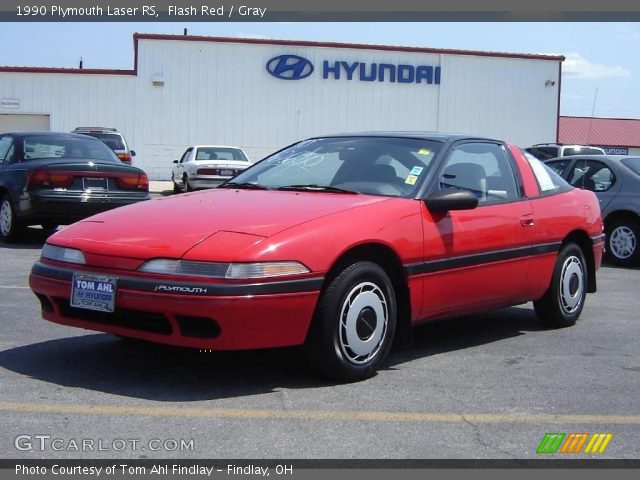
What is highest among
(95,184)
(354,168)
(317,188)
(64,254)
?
(354,168)

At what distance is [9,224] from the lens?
10.4 meters

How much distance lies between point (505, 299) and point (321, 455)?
8.78 ft

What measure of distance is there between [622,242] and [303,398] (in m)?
7.38

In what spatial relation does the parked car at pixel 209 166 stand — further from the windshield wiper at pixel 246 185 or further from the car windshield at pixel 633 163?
the windshield wiper at pixel 246 185

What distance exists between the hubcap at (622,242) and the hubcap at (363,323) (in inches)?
262

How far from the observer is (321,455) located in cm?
352

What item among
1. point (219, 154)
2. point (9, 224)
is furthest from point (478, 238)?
point (219, 154)

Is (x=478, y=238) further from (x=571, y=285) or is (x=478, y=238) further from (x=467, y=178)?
(x=571, y=285)

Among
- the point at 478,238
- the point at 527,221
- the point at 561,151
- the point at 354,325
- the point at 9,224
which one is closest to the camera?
the point at 354,325

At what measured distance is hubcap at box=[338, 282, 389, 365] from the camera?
4.58 meters

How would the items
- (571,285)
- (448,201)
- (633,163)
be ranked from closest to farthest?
1. (448,201)
2. (571,285)
3. (633,163)

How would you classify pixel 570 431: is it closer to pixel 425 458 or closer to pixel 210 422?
pixel 425 458

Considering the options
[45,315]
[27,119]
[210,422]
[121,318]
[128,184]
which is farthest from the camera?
[27,119]

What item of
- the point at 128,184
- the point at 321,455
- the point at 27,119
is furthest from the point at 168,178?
the point at 321,455
